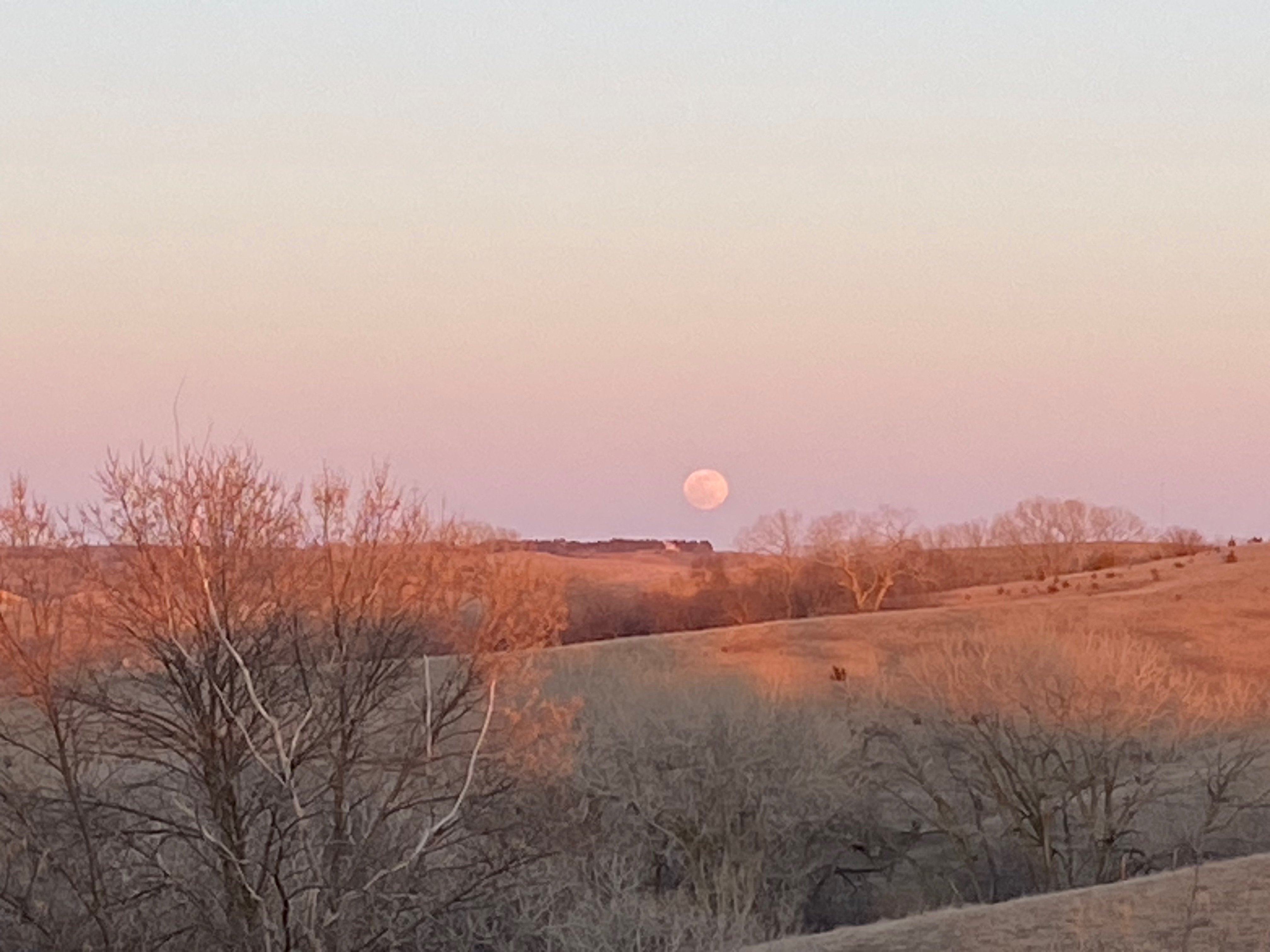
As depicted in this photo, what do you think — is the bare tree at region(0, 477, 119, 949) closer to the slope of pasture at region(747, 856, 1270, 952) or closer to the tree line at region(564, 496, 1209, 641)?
the slope of pasture at region(747, 856, 1270, 952)

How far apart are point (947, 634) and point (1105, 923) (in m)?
56.8

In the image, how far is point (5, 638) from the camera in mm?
25609

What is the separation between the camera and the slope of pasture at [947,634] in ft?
221

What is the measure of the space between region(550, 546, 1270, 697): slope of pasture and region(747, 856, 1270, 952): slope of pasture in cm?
3863

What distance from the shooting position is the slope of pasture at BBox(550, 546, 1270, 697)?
221 feet

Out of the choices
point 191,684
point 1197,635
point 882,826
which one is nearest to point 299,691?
point 191,684

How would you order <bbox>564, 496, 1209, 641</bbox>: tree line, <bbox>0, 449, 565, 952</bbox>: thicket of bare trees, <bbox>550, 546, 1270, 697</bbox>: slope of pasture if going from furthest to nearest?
<bbox>564, 496, 1209, 641</bbox>: tree line < <bbox>550, 546, 1270, 697</bbox>: slope of pasture < <bbox>0, 449, 565, 952</bbox>: thicket of bare trees

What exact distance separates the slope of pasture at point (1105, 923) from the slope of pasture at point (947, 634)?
38629 millimetres

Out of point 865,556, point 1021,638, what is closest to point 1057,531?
point 865,556

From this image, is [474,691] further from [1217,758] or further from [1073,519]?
[1073,519]

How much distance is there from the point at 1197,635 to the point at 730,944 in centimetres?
5193

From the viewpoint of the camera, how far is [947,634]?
74062mm

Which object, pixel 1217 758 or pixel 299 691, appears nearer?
pixel 299 691

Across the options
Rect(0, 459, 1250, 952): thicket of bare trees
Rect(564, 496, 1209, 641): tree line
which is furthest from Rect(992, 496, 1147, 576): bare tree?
Rect(0, 459, 1250, 952): thicket of bare trees
